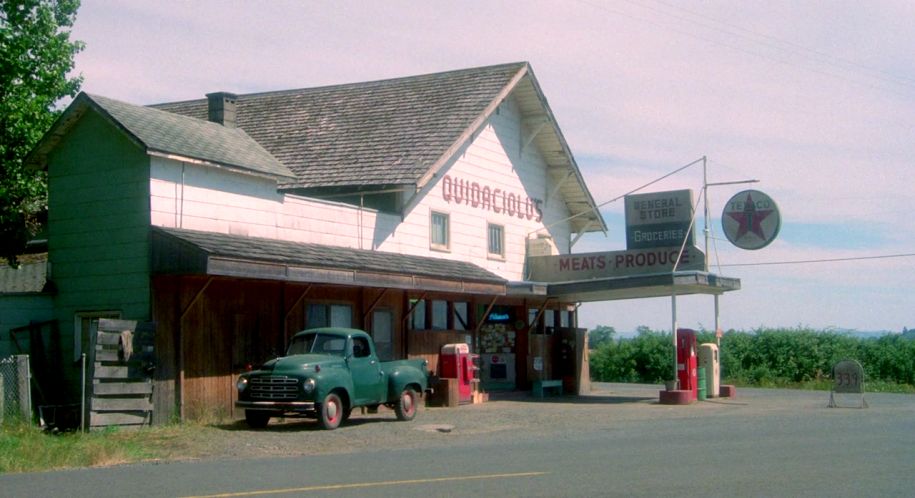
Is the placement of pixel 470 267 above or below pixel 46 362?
above

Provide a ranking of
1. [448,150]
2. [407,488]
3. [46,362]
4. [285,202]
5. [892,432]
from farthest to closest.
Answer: [448,150] < [285,202] < [46,362] < [892,432] < [407,488]

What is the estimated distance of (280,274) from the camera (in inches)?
791

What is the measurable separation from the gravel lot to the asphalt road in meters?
0.11

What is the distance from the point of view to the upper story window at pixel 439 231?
28.2 m

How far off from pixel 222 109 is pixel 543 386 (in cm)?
1148

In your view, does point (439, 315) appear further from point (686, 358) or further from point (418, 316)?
point (686, 358)

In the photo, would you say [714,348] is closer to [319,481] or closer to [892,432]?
[892,432]

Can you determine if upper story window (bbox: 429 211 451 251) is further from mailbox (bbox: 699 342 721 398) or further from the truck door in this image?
mailbox (bbox: 699 342 721 398)

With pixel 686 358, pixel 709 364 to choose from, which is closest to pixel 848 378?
pixel 686 358

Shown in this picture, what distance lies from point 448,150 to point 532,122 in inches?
235

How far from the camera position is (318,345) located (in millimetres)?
20531

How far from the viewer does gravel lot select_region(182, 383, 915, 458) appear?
1778 centimetres

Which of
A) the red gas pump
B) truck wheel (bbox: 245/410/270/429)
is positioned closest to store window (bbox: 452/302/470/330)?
the red gas pump

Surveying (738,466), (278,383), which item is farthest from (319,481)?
(278,383)
